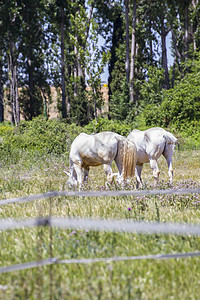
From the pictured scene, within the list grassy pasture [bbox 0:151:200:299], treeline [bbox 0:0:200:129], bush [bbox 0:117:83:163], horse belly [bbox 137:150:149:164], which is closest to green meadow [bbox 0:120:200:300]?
grassy pasture [bbox 0:151:200:299]

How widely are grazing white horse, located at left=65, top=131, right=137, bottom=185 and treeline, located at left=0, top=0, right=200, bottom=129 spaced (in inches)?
546

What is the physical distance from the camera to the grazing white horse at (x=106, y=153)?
26.8 ft

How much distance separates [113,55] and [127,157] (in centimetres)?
2905

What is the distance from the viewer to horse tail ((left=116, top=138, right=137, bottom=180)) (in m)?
8.13

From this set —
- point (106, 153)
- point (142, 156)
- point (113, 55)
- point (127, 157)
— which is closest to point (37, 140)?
point (142, 156)

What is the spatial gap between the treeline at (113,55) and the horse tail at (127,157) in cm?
1384

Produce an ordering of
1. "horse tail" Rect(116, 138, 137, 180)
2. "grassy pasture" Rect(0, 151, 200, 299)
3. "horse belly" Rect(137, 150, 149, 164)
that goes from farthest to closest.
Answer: "horse belly" Rect(137, 150, 149, 164)
"horse tail" Rect(116, 138, 137, 180)
"grassy pasture" Rect(0, 151, 200, 299)

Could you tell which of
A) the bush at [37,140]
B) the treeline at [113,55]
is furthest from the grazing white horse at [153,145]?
the treeline at [113,55]

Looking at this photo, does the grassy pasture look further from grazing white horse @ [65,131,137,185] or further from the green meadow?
grazing white horse @ [65,131,137,185]

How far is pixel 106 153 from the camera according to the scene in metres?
8.20

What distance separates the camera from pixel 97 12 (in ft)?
124

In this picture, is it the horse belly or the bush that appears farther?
the bush

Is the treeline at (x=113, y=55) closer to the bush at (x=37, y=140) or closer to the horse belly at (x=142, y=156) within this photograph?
the bush at (x=37, y=140)

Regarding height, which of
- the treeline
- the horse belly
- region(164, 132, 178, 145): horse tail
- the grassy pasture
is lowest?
the grassy pasture
